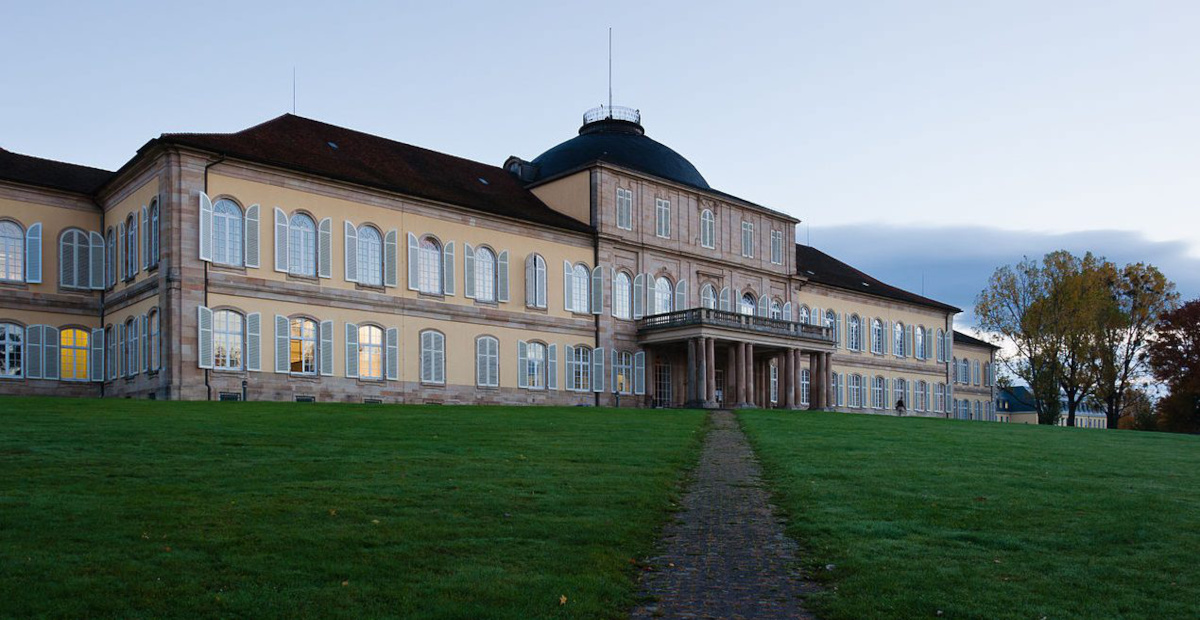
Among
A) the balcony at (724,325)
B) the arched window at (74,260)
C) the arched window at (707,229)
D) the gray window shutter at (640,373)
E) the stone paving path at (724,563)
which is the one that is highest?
the arched window at (707,229)

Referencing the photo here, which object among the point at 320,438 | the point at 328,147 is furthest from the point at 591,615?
the point at 328,147

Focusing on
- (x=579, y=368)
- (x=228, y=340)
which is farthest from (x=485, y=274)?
(x=228, y=340)

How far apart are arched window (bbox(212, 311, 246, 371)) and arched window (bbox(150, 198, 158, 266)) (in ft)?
9.06

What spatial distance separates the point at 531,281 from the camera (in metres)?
45.5

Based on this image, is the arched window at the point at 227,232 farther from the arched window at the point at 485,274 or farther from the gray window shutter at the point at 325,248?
the arched window at the point at 485,274

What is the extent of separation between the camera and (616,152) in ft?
175

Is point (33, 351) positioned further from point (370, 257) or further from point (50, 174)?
point (370, 257)

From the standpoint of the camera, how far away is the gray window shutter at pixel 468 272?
43.2m

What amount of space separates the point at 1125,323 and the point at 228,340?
156 ft

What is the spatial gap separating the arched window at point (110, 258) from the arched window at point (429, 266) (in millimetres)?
10767

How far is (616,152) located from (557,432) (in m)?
30.7

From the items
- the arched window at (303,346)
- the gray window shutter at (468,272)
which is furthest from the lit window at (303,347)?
the gray window shutter at (468,272)

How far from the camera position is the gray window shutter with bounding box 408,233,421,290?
41.3 metres

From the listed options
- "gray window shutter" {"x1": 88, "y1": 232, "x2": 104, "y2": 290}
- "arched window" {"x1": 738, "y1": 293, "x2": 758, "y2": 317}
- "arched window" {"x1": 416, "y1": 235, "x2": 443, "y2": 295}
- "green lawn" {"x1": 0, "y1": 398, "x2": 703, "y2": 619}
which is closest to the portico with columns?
"arched window" {"x1": 738, "y1": 293, "x2": 758, "y2": 317}
